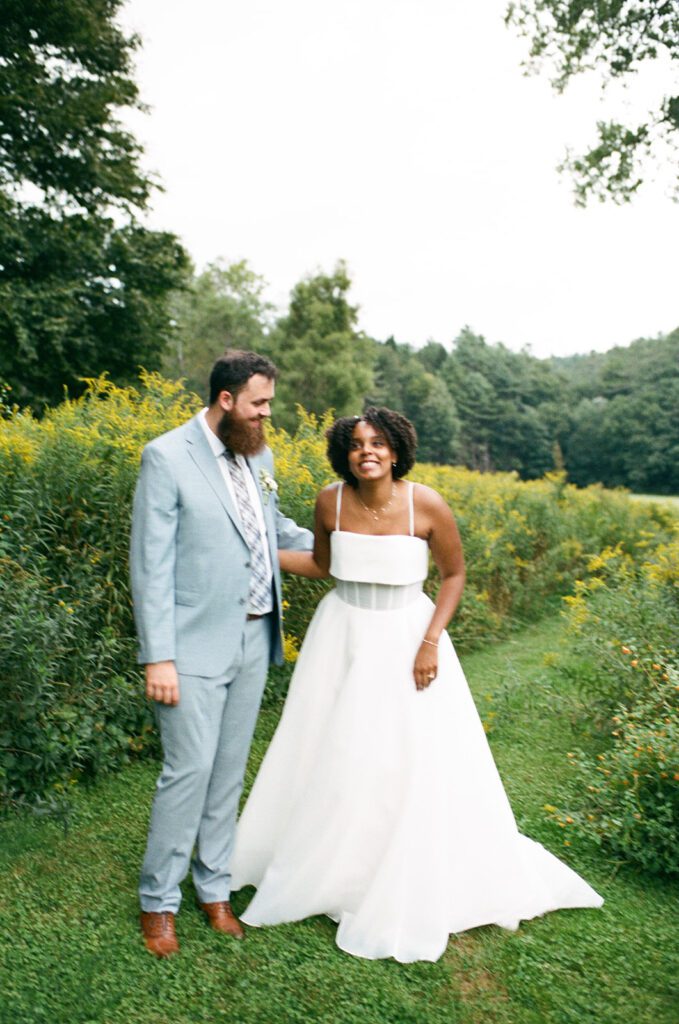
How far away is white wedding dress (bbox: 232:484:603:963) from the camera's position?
3.10 meters

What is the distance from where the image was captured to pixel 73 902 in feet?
11.0

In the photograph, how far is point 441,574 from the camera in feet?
11.2

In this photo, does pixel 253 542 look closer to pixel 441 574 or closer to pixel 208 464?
pixel 208 464

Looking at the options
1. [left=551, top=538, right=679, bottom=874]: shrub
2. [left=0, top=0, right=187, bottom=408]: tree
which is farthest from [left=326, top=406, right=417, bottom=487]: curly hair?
[left=0, top=0, right=187, bottom=408]: tree

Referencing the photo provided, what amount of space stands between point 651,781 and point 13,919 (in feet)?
9.15

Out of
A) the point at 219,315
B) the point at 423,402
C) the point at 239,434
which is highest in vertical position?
the point at 219,315

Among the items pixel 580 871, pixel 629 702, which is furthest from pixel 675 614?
pixel 580 871

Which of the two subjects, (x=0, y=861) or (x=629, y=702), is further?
(x=629, y=702)

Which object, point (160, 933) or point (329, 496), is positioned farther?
point (329, 496)

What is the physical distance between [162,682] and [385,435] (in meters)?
1.28

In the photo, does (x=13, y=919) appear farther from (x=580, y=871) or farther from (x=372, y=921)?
(x=580, y=871)

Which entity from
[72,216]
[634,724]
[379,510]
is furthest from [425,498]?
[72,216]

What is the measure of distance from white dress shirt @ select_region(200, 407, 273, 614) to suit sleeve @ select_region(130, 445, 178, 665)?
0.75ft

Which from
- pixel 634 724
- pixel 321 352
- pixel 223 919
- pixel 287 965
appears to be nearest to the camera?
pixel 287 965
